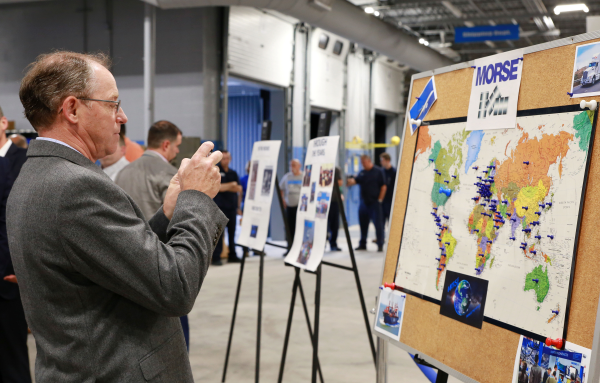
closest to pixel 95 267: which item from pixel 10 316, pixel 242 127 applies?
pixel 10 316

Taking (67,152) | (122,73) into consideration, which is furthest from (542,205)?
(122,73)

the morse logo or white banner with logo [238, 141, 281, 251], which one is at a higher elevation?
the morse logo

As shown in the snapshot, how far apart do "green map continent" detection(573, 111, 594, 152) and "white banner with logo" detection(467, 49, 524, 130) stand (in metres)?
0.19

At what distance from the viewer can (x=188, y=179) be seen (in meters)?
1.21

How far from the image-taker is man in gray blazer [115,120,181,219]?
10.1 ft

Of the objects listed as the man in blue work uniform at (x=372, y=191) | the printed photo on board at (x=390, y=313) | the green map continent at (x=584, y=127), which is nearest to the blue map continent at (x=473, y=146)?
the green map continent at (x=584, y=127)

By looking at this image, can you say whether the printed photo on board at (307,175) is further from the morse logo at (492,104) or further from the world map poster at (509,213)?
the morse logo at (492,104)

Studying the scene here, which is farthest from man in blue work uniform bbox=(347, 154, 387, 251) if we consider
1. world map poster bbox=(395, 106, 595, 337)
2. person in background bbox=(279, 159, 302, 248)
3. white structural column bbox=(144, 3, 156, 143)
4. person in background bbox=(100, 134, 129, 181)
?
world map poster bbox=(395, 106, 595, 337)

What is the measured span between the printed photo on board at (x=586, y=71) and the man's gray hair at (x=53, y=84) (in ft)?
3.74

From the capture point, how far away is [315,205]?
115 inches

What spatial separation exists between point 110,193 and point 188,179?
18 cm

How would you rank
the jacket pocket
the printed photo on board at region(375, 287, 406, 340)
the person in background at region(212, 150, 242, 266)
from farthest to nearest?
1. the person in background at region(212, 150, 242, 266)
2. the printed photo on board at region(375, 287, 406, 340)
3. the jacket pocket

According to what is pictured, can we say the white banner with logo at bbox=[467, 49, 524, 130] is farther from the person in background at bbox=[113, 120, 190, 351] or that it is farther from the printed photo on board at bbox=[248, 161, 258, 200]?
the printed photo on board at bbox=[248, 161, 258, 200]

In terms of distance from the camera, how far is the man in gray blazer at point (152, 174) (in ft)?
10.1
